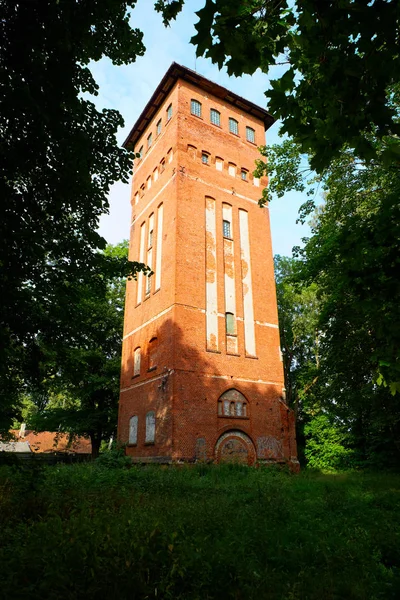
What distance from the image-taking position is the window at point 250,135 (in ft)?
83.3

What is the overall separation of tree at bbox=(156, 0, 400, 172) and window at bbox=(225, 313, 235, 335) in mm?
16156

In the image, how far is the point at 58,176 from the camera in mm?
5887

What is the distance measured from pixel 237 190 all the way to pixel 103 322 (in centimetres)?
1235

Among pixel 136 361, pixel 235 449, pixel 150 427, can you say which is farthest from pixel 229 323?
pixel 150 427

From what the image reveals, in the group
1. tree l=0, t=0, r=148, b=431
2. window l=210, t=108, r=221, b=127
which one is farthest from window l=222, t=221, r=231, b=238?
tree l=0, t=0, r=148, b=431

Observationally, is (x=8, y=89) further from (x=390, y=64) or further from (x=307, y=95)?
(x=390, y=64)

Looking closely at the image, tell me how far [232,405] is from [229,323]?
3953 mm

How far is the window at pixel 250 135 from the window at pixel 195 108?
11.9 feet

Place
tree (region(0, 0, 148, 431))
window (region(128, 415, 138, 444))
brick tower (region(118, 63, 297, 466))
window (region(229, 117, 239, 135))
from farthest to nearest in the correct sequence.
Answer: window (region(229, 117, 239, 135)) < window (region(128, 415, 138, 444)) < brick tower (region(118, 63, 297, 466)) < tree (region(0, 0, 148, 431))

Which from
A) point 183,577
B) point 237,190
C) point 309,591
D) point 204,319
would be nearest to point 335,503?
point 309,591

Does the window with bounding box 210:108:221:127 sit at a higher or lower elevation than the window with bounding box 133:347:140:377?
higher

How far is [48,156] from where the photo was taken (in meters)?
6.13

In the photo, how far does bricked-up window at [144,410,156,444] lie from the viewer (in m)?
17.7

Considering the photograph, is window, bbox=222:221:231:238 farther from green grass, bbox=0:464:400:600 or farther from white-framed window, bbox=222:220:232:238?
green grass, bbox=0:464:400:600
